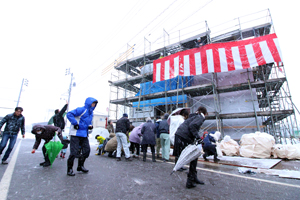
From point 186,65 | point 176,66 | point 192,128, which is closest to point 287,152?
point 192,128

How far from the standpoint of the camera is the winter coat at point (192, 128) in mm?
2678

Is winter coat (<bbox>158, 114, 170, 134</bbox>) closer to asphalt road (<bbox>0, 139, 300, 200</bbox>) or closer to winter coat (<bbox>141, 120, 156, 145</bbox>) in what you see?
winter coat (<bbox>141, 120, 156, 145</bbox>)

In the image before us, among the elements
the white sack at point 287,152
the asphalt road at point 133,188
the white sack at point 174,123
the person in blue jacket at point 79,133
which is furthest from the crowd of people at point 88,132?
the white sack at point 287,152

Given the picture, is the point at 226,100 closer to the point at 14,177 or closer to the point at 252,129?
the point at 252,129

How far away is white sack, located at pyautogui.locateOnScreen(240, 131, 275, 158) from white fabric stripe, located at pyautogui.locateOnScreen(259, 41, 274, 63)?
6262 mm

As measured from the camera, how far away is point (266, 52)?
9.81 metres

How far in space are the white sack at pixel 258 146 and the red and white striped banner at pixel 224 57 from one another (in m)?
6.06

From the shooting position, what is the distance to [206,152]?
17.3ft

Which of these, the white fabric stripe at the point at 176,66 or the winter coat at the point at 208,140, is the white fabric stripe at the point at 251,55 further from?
the winter coat at the point at 208,140

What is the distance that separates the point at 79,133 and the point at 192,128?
235cm

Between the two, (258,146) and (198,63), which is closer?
(258,146)

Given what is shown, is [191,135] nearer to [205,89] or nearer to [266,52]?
[205,89]

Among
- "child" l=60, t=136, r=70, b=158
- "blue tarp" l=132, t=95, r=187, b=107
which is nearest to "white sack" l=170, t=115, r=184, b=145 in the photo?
"child" l=60, t=136, r=70, b=158

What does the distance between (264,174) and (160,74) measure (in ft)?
35.6
